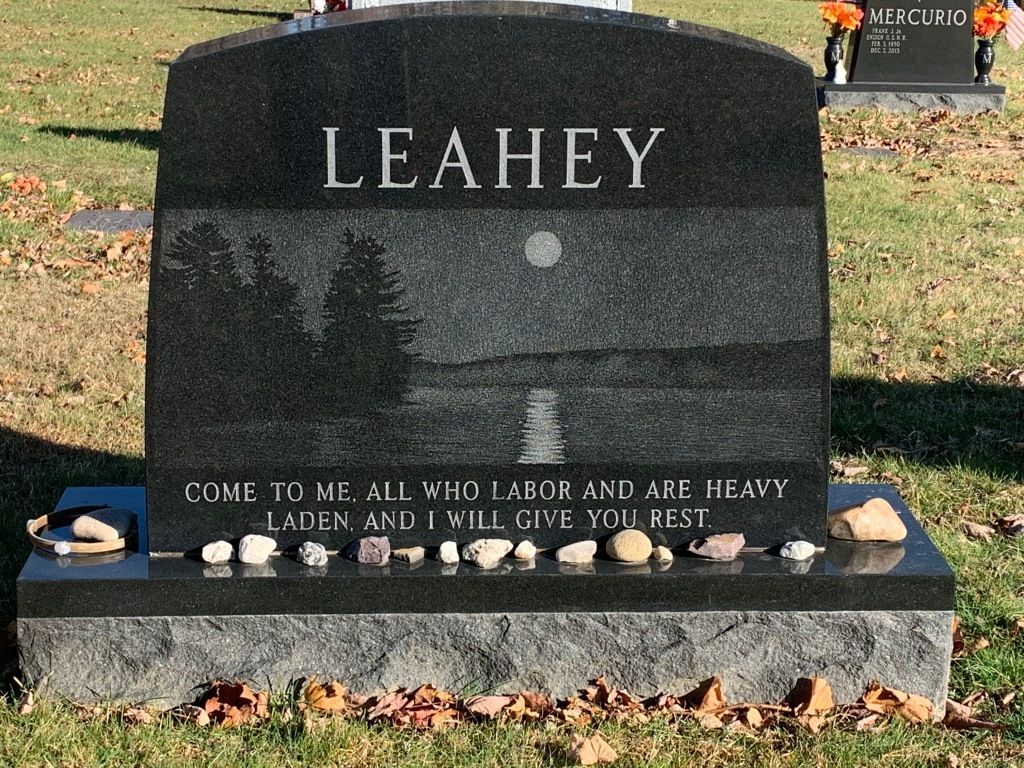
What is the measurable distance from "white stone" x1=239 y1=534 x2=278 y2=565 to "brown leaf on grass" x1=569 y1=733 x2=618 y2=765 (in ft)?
3.13

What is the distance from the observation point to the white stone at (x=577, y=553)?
12.0 ft

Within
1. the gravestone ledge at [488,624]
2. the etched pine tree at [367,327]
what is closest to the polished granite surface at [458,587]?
the gravestone ledge at [488,624]

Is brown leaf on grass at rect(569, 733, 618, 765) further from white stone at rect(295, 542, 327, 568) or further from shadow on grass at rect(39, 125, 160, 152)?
shadow on grass at rect(39, 125, 160, 152)

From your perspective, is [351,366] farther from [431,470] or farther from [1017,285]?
[1017,285]

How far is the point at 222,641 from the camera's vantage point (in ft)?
11.7

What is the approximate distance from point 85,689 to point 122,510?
0.52 m

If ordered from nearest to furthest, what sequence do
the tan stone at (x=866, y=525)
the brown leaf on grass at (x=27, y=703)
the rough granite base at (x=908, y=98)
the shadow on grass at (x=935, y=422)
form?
1. the brown leaf on grass at (x=27, y=703)
2. the tan stone at (x=866, y=525)
3. the shadow on grass at (x=935, y=422)
4. the rough granite base at (x=908, y=98)

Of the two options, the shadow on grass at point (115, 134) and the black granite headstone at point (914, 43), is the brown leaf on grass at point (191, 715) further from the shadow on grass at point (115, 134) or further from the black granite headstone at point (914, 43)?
the black granite headstone at point (914, 43)

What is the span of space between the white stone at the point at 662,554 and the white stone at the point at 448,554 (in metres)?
0.53

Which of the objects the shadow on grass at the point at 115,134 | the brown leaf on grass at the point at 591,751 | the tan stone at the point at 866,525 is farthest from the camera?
the shadow on grass at the point at 115,134

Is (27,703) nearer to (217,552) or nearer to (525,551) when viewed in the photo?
(217,552)

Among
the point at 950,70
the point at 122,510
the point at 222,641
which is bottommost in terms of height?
the point at 222,641

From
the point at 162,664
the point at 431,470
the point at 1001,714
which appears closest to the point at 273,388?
the point at 431,470

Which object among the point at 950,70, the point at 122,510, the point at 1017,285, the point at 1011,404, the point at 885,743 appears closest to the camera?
the point at 885,743
